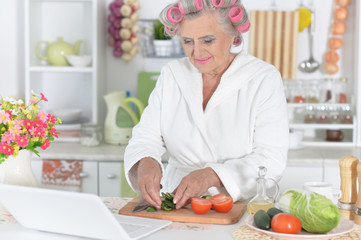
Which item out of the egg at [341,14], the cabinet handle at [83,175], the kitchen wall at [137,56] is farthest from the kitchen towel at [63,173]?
the egg at [341,14]

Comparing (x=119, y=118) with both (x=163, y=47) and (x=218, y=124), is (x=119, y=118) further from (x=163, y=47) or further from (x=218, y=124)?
(x=218, y=124)

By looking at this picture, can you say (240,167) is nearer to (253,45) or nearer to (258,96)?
(258,96)

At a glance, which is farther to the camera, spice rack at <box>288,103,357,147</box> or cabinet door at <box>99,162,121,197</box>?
spice rack at <box>288,103,357,147</box>

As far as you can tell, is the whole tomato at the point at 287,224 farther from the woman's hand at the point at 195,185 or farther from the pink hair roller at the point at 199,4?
the pink hair roller at the point at 199,4

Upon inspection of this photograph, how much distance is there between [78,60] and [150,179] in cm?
179

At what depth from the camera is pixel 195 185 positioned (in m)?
1.88

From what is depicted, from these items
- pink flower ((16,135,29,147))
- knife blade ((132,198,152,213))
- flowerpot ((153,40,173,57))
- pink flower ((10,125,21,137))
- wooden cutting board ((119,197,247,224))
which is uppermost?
flowerpot ((153,40,173,57))

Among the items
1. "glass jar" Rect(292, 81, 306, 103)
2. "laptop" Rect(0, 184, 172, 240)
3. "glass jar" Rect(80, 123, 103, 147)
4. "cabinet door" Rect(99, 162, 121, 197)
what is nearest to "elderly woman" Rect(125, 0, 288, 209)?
"laptop" Rect(0, 184, 172, 240)

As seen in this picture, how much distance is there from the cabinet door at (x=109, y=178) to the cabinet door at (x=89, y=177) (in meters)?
0.03

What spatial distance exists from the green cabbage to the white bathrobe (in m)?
0.47

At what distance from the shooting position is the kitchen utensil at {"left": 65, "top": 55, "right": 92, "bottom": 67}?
11.7 ft

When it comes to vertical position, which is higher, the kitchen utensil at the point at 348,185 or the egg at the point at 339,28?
the egg at the point at 339,28

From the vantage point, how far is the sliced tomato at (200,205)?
173 cm

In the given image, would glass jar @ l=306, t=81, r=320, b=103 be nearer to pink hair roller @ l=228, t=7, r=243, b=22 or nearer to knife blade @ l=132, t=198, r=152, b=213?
pink hair roller @ l=228, t=7, r=243, b=22
